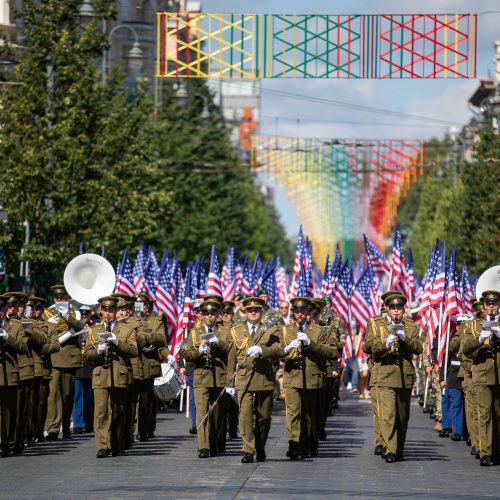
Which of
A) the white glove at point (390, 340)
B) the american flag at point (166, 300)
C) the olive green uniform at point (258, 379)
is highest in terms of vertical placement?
the american flag at point (166, 300)

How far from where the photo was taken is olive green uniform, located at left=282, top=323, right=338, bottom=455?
17.8m

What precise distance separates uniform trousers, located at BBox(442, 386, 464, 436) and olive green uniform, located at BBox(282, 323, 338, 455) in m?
2.78

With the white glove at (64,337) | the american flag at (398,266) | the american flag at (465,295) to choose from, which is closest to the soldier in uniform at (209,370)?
the white glove at (64,337)

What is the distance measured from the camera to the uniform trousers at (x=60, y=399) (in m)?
20.5

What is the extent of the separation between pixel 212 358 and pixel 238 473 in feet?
7.29

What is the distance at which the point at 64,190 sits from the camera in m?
31.2

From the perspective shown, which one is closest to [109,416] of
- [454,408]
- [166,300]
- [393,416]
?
[393,416]

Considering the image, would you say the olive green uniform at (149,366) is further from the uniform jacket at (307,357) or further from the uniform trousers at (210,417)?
the uniform jacket at (307,357)

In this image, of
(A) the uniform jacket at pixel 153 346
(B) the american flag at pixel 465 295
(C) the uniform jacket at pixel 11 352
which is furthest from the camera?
(B) the american flag at pixel 465 295

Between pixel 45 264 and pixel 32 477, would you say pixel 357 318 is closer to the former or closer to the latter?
pixel 45 264

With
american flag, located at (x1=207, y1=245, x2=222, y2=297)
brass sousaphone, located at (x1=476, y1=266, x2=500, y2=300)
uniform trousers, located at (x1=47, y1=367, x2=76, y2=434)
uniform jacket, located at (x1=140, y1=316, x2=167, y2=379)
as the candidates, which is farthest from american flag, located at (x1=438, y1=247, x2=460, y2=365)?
american flag, located at (x1=207, y1=245, x2=222, y2=297)

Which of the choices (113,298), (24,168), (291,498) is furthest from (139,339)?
(24,168)

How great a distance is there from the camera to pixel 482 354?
56.9 feet

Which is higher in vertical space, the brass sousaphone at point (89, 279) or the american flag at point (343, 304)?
the brass sousaphone at point (89, 279)
